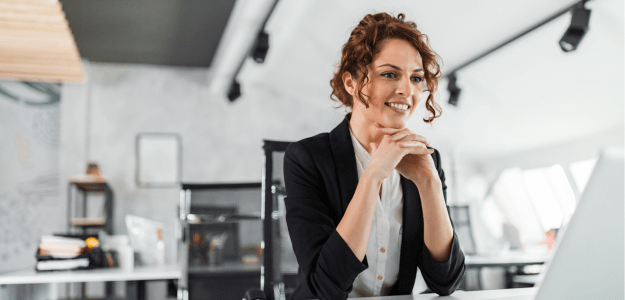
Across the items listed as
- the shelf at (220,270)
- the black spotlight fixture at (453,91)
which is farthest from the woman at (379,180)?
the black spotlight fixture at (453,91)

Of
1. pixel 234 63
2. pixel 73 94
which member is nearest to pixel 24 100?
pixel 73 94

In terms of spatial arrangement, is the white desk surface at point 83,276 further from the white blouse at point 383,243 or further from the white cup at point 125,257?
the white blouse at point 383,243

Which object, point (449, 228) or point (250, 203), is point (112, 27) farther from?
point (449, 228)

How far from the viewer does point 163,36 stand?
185 inches

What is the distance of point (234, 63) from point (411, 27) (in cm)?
382

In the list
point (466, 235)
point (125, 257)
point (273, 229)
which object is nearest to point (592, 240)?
point (273, 229)

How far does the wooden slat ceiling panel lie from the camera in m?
3.72

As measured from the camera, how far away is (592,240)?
0.61m

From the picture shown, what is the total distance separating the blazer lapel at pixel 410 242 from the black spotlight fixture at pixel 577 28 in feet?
8.54

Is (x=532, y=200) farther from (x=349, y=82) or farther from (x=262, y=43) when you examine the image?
(x=349, y=82)

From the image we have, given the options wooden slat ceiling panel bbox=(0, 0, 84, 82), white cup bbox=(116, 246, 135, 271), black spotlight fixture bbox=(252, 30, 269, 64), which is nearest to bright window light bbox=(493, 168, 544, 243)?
black spotlight fixture bbox=(252, 30, 269, 64)

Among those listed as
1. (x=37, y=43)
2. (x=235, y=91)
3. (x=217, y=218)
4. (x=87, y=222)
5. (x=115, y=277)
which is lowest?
(x=115, y=277)

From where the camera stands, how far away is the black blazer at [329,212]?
1072 mm

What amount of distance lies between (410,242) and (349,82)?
1.50 feet
